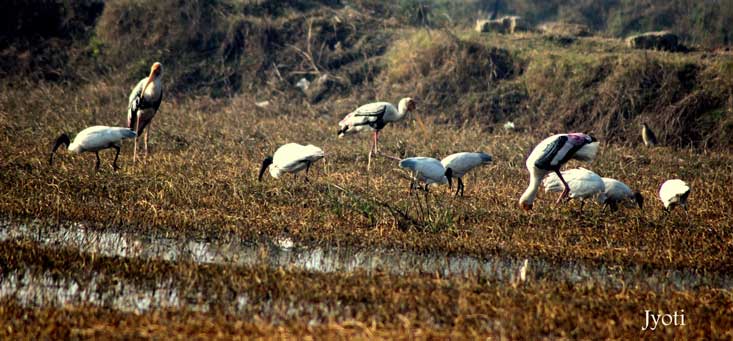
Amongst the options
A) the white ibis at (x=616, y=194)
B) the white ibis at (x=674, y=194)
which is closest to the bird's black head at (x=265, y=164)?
the white ibis at (x=616, y=194)

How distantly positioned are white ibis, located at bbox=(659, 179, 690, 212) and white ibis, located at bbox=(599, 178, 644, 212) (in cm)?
21

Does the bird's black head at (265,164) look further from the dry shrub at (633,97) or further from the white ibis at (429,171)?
the dry shrub at (633,97)

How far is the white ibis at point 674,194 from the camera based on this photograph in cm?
771

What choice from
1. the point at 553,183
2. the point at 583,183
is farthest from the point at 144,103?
the point at 583,183

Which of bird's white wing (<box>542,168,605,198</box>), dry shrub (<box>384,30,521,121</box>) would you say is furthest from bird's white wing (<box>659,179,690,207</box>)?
dry shrub (<box>384,30,521,121</box>)

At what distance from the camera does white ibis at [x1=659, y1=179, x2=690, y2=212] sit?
7.71m

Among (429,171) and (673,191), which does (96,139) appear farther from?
(673,191)

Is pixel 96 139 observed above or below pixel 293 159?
above

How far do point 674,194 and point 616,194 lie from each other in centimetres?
51

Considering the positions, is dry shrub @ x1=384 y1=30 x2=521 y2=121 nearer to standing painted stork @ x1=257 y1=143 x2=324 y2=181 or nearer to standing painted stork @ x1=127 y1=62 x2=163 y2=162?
standing painted stork @ x1=127 y1=62 x2=163 y2=162

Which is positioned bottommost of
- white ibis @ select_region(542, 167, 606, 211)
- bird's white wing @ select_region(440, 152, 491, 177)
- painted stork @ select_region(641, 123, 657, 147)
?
white ibis @ select_region(542, 167, 606, 211)

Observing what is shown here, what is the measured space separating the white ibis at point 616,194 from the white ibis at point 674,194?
0.21m

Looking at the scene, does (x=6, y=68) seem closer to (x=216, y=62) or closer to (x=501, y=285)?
(x=216, y=62)

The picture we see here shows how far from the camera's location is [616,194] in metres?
7.91
